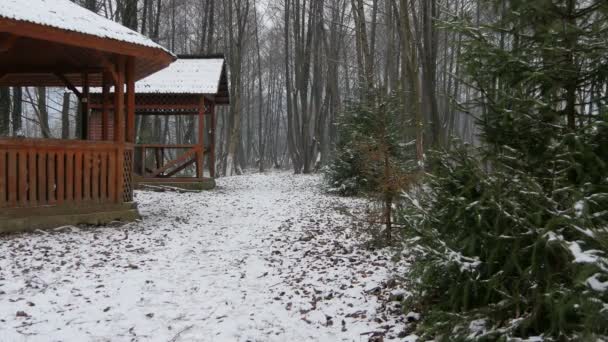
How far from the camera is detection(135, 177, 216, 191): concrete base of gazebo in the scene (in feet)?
49.6

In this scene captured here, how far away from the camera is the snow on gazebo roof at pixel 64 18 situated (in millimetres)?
7195

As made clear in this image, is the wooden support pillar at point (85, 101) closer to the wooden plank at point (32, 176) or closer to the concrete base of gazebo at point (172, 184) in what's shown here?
the concrete base of gazebo at point (172, 184)

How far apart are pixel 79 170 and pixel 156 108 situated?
800cm

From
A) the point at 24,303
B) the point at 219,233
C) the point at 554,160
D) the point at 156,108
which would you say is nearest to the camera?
the point at 554,160

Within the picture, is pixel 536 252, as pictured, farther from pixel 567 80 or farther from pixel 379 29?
pixel 379 29

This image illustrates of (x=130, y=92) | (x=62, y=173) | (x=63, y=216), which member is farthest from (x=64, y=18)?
(x=63, y=216)

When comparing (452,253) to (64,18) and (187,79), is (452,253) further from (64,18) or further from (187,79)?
(187,79)

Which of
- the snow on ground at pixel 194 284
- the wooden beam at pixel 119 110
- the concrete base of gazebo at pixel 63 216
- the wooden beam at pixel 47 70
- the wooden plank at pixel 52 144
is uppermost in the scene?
the wooden beam at pixel 47 70

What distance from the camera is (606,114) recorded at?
9.56ft

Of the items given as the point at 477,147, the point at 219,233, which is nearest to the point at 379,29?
the point at 219,233

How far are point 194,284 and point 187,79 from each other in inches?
475

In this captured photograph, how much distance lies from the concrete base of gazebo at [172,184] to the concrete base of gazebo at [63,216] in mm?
5970

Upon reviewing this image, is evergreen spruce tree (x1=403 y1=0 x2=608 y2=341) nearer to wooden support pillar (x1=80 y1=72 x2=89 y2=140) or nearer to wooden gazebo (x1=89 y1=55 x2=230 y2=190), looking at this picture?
wooden support pillar (x1=80 y1=72 x2=89 y2=140)

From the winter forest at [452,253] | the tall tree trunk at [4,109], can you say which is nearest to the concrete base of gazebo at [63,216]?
the winter forest at [452,253]
